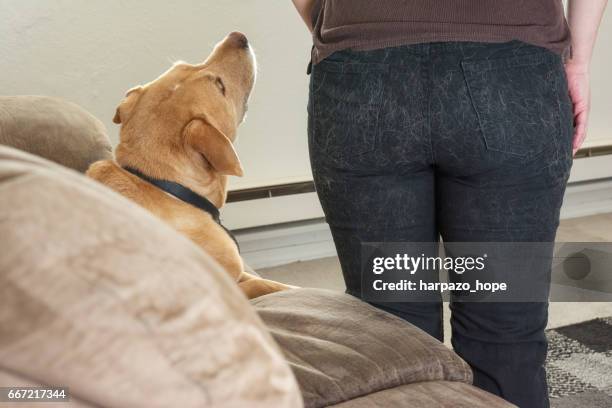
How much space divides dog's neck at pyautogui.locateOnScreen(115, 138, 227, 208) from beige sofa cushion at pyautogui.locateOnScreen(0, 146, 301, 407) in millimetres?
1016

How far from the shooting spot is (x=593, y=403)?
1.75 m

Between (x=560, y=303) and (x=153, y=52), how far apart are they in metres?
1.72

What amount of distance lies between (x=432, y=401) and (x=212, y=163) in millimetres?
756

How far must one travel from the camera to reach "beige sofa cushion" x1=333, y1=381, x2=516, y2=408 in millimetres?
770

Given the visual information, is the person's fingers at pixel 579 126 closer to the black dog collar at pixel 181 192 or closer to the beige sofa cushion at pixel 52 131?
the black dog collar at pixel 181 192

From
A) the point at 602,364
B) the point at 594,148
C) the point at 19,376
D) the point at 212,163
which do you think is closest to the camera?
the point at 19,376

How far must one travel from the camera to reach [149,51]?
2.60 m

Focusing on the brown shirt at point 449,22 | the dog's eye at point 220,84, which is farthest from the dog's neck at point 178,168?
the brown shirt at point 449,22

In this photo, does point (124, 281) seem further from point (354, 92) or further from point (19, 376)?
point (354, 92)

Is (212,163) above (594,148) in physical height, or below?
above

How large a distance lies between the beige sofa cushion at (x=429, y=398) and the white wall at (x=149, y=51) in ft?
6.60

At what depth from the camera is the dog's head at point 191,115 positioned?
4.57ft

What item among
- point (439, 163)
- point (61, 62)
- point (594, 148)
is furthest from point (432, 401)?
point (594, 148)

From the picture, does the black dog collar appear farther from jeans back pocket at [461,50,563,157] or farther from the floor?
the floor
